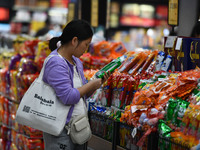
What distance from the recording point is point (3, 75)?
4.91m

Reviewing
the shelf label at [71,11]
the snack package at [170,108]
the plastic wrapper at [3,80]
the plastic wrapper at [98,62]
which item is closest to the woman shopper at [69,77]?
the snack package at [170,108]

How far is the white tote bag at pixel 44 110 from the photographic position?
7.54 ft

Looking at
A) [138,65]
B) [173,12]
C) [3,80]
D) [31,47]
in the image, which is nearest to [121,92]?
[138,65]

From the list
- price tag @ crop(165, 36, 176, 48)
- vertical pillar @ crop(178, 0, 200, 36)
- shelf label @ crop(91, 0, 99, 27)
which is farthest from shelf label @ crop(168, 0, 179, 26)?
shelf label @ crop(91, 0, 99, 27)

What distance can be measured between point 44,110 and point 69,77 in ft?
0.85

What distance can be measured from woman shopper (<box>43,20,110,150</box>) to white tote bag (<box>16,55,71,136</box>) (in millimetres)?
45

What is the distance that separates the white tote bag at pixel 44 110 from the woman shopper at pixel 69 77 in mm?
45

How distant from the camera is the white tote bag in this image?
7.54ft

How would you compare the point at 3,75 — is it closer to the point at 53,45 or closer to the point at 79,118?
the point at 53,45

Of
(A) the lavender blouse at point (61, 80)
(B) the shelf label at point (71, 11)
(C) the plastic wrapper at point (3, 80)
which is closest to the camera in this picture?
(A) the lavender blouse at point (61, 80)

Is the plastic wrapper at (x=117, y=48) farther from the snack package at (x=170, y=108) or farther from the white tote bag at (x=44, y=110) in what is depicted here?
the snack package at (x=170, y=108)

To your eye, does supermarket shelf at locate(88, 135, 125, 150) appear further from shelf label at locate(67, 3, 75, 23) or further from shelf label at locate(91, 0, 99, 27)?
shelf label at locate(67, 3, 75, 23)

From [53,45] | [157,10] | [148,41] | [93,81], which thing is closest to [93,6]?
[53,45]

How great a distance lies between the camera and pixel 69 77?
2357 millimetres
